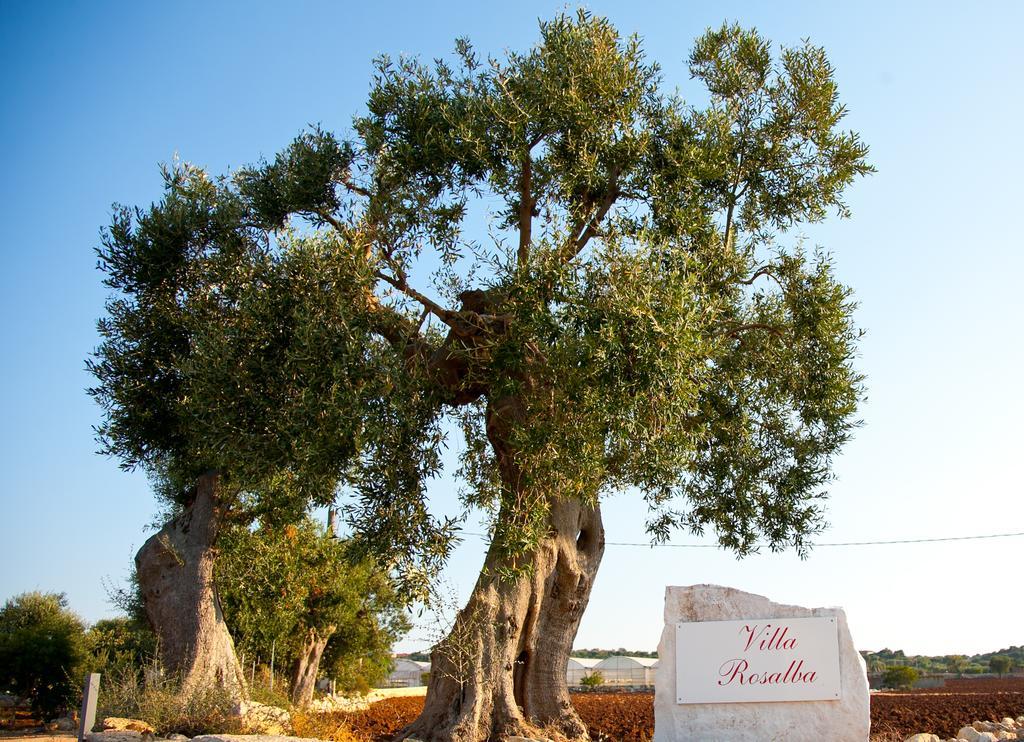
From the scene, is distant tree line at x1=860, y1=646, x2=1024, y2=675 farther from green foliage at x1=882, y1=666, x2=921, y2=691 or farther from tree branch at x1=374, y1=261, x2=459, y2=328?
tree branch at x1=374, y1=261, x2=459, y2=328

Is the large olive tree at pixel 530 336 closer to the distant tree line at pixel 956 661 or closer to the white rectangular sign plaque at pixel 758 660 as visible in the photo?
the white rectangular sign plaque at pixel 758 660

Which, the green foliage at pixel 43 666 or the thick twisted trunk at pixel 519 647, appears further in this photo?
the green foliage at pixel 43 666

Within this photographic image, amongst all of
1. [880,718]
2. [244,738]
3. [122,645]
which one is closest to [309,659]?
[122,645]

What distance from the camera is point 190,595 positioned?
15.9m

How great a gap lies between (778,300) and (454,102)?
6.31 metres

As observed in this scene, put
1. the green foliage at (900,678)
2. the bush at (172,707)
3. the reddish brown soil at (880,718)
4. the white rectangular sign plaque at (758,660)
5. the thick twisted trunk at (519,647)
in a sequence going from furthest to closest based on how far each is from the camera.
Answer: the green foliage at (900,678) < the reddish brown soil at (880,718) < the thick twisted trunk at (519,647) < the bush at (172,707) < the white rectangular sign plaque at (758,660)

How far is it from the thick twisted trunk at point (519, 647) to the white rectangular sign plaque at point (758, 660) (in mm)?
2562

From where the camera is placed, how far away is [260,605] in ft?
72.6

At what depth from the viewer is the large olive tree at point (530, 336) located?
12117 millimetres

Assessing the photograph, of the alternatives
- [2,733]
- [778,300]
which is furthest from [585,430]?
[2,733]

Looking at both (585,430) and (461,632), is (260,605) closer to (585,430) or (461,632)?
(461,632)

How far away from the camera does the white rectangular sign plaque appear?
12000 mm

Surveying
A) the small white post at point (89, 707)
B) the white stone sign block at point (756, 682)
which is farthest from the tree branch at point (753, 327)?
the small white post at point (89, 707)

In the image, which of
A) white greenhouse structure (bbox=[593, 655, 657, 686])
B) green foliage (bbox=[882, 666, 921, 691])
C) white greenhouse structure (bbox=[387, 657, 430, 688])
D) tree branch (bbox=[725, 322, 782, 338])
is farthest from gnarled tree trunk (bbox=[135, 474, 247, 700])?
white greenhouse structure (bbox=[593, 655, 657, 686])
